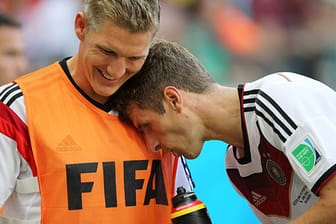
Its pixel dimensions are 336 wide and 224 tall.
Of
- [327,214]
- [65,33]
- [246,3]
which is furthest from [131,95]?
[246,3]

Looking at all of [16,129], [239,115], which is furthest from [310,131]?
[16,129]

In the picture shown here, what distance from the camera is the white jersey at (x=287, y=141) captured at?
266 centimetres

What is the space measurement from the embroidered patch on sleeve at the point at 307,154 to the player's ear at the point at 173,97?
0.54m

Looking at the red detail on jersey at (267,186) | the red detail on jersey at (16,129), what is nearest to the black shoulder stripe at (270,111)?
the red detail on jersey at (267,186)

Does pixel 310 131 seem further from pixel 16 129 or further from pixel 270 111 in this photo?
pixel 16 129

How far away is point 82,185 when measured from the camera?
2.86 meters

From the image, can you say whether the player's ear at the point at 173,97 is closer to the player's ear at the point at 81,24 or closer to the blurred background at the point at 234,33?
the player's ear at the point at 81,24

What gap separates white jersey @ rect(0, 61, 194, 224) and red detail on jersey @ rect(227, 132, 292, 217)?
818mm

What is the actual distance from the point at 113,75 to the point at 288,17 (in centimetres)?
396

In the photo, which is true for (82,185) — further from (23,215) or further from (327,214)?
(327,214)

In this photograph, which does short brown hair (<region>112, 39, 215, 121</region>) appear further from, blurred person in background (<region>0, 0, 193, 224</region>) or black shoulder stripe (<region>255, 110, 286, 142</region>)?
black shoulder stripe (<region>255, 110, 286, 142</region>)

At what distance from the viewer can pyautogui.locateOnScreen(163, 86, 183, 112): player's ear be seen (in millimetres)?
3051

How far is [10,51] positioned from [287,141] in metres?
2.82

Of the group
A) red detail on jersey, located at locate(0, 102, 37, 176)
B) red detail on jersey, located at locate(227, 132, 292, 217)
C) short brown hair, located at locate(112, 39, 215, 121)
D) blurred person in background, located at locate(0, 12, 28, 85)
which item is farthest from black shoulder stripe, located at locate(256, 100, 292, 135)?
blurred person in background, located at locate(0, 12, 28, 85)
